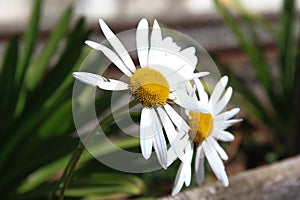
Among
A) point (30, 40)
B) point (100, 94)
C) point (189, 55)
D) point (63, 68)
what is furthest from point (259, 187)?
point (100, 94)

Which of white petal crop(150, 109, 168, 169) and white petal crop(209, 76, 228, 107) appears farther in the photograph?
white petal crop(209, 76, 228, 107)

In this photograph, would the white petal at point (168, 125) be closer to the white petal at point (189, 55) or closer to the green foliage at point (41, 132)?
the white petal at point (189, 55)

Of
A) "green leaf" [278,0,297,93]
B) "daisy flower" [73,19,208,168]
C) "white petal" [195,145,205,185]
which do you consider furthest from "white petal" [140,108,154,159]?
"green leaf" [278,0,297,93]

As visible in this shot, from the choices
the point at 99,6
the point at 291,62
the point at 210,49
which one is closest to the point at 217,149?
the point at 291,62

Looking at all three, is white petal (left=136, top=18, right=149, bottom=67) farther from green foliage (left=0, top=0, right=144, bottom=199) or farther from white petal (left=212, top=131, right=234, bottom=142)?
green foliage (left=0, top=0, right=144, bottom=199)

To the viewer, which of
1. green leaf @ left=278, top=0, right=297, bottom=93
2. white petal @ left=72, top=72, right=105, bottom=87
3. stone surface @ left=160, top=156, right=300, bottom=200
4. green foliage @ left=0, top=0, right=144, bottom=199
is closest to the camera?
white petal @ left=72, top=72, right=105, bottom=87

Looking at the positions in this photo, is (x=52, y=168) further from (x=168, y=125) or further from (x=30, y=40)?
(x=168, y=125)

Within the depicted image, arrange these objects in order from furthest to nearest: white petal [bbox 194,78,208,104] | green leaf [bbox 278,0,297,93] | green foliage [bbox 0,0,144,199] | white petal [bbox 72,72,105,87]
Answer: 1. green leaf [bbox 278,0,297,93]
2. green foliage [bbox 0,0,144,199]
3. white petal [bbox 194,78,208,104]
4. white petal [bbox 72,72,105,87]

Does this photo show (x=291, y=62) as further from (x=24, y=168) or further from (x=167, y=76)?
(x=167, y=76)
